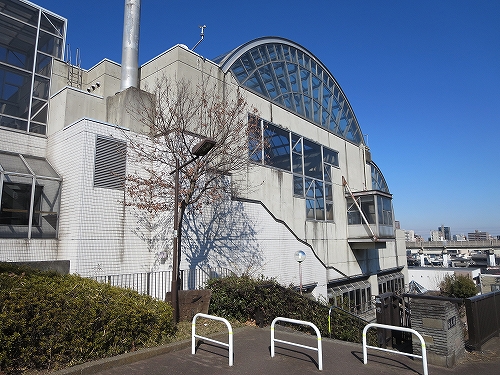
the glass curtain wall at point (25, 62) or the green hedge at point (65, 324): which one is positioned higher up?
the glass curtain wall at point (25, 62)

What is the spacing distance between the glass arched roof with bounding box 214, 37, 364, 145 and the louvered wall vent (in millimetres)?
7160

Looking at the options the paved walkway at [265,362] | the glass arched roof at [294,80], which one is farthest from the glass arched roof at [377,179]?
the paved walkway at [265,362]

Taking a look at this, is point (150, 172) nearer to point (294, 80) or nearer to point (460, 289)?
point (294, 80)

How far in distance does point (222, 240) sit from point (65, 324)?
9.16 metres

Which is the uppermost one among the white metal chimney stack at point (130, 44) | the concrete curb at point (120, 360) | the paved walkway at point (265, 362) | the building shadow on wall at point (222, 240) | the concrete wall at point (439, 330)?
the white metal chimney stack at point (130, 44)

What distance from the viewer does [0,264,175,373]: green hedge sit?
17.6 feet

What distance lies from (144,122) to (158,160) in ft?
7.68

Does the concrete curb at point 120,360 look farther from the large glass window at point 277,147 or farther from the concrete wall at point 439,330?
the large glass window at point 277,147

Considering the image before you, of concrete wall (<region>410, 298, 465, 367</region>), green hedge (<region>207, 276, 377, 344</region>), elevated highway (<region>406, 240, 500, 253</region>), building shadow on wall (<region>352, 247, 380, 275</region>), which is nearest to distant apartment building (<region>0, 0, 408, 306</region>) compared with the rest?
building shadow on wall (<region>352, 247, 380, 275</region>)

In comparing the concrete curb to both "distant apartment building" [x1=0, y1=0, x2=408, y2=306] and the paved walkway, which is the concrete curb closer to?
the paved walkway

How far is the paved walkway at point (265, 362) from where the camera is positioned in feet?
19.9

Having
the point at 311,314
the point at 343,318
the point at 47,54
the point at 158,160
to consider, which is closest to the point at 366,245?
the point at 343,318

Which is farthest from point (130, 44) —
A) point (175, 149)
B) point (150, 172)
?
point (150, 172)

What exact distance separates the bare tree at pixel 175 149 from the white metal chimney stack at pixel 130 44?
1410 millimetres
